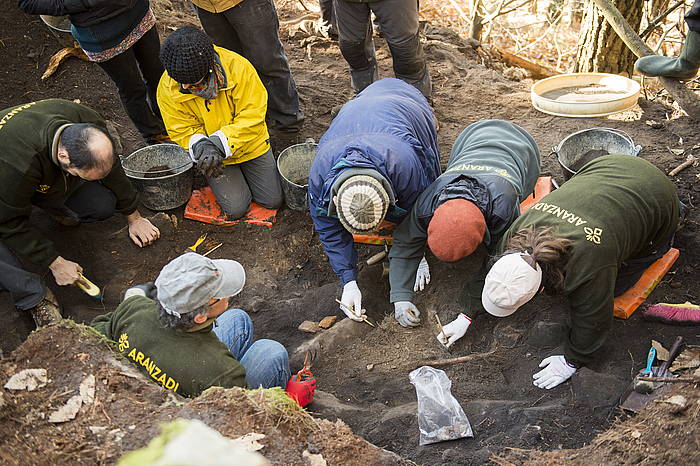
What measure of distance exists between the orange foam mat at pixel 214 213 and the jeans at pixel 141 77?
0.74 m

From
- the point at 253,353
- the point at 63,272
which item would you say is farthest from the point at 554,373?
the point at 63,272

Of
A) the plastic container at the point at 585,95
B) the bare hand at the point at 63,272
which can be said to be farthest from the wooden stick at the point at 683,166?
the bare hand at the point at 63,272

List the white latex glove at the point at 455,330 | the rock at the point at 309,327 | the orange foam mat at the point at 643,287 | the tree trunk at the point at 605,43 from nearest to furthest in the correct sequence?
1. the orange foam mat at the point at 643,287
2. the white latex glove at the point at 455,330
3. the rock at the point at 309,327
4. the tree trunk at the point at 605,43

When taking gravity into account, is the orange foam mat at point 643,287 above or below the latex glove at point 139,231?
above

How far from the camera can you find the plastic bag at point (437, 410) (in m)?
2.57

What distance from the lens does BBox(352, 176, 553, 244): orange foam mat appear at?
3.64 metres

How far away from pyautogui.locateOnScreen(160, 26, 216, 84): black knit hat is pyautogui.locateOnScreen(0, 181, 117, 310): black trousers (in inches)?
39.7

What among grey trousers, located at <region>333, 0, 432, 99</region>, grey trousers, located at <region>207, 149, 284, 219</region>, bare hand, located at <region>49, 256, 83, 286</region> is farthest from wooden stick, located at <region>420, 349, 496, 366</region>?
grey trousers, located at <region>333, 0, 432, 99</region>

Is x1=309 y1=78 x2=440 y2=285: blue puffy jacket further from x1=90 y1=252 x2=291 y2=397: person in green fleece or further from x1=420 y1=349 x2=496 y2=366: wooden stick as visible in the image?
x1=90 y1=252 x2=291 y2=397: person in green fleece

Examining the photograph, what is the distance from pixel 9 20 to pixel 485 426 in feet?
18.0

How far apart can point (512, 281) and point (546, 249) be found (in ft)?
0.66

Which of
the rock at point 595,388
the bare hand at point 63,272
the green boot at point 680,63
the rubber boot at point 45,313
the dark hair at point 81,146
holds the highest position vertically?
the green boot at point 680,63

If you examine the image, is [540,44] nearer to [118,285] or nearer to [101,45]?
[101,45]

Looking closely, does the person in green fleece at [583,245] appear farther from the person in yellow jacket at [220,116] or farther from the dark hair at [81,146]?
the dark hair at [81,146]
